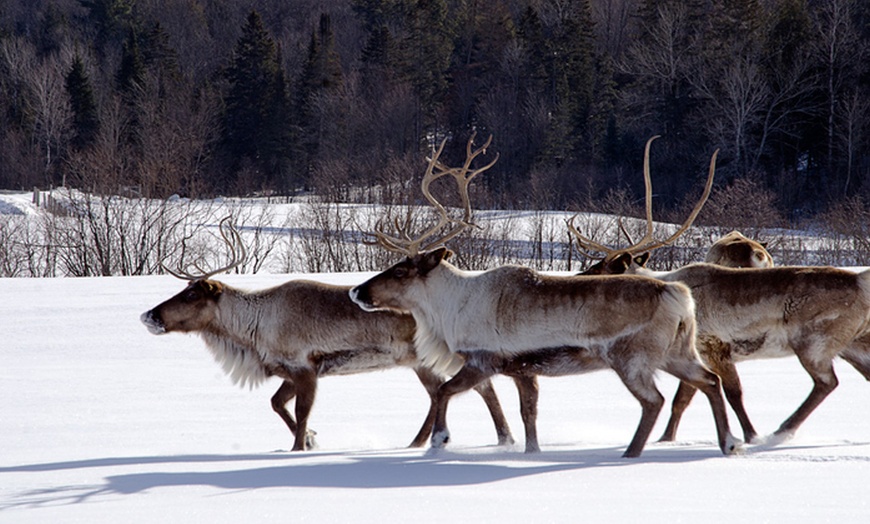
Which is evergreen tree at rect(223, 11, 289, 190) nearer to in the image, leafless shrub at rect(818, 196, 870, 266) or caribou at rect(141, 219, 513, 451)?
leafless shrub at rect(818, 196, 870, 266)

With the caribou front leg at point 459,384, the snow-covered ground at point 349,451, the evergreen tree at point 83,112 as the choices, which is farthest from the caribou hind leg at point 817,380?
the evergreen tree at point 83,112

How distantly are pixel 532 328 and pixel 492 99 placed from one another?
59430mm

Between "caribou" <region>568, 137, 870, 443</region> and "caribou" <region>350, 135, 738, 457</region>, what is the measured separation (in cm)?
98

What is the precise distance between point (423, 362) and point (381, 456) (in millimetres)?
1396

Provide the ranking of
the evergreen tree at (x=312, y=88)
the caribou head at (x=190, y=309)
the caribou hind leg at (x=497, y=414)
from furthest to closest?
the evergreen tree at (x=312, y=88), the caribou head at (x=190, y=309), the caribou hind leg at (x=497, y=414)

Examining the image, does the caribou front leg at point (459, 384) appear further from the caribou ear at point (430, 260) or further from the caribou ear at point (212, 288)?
the caribou ear at point (212, 288)

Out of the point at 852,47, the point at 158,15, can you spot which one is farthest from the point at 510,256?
the point at 158,15

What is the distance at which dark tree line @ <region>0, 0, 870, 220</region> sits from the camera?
49250 mm

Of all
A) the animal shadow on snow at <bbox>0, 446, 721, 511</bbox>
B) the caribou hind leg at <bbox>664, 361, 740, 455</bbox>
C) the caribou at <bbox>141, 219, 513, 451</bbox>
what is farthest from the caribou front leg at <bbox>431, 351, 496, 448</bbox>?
the caribou hind leg at <bbox>664, 361, 740, 455</bbox>

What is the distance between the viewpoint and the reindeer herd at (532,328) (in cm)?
673

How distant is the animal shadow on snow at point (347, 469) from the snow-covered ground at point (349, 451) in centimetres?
2

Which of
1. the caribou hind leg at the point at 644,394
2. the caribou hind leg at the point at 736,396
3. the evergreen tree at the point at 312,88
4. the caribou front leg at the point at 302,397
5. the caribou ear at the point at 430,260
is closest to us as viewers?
the caribou hind leg at the point at 644,394

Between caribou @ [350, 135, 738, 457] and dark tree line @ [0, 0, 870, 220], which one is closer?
caribou @ [350, 135, 738, 457]

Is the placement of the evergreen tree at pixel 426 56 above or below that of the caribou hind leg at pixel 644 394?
above
